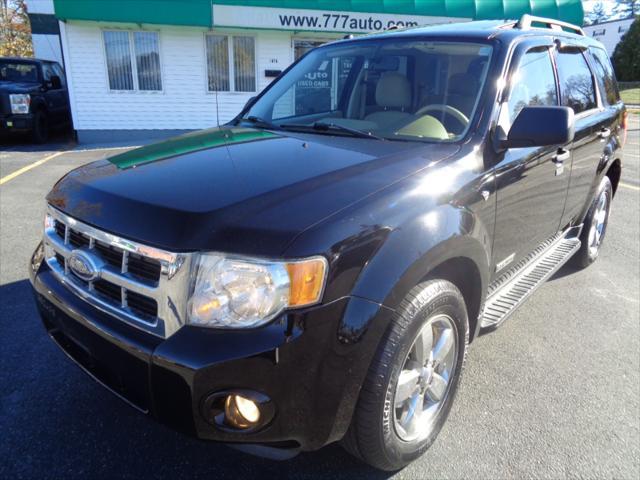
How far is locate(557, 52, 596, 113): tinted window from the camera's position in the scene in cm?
348

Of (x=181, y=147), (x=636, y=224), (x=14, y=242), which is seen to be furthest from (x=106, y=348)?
(x=636, y=224)

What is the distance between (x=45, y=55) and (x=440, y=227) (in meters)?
20.6

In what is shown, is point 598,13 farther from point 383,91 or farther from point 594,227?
point 383,91

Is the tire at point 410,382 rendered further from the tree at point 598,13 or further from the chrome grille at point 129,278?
the tree at point 598,13

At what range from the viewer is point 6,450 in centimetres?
232

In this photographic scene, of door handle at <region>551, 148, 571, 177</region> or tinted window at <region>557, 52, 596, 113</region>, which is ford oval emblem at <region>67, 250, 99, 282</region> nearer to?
door handle at <region>551, 148, 571, 177</region>

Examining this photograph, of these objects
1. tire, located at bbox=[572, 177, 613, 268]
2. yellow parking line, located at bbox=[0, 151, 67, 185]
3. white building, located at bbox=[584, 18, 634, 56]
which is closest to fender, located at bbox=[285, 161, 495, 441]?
tire, located at bbox=[572, 177, 613, 268]

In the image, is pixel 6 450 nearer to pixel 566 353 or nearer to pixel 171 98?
pixel 566 353

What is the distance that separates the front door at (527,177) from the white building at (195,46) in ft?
32.8

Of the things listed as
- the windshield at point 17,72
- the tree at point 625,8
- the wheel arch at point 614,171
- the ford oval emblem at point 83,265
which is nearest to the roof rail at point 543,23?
the wheel arch at point 614,171

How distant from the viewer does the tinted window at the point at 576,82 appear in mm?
3481

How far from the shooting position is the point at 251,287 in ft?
5.50

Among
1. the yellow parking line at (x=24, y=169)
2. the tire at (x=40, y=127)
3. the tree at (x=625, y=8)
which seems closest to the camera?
the yellow parking line at (x=24, y=169)

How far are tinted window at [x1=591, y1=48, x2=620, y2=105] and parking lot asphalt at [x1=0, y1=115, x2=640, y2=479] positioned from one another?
1.80 m
